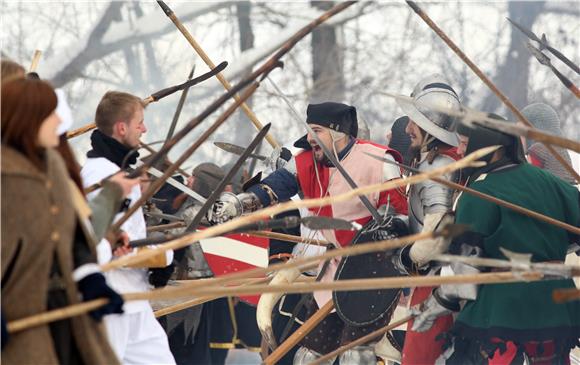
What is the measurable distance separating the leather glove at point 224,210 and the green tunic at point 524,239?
119 cm

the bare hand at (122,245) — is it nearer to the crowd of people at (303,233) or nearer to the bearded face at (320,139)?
the crowd of people at (303,233)

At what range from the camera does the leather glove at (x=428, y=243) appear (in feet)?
24.6

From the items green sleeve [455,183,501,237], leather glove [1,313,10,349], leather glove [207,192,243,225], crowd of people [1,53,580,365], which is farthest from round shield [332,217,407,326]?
leather glove [1,313,10,349]

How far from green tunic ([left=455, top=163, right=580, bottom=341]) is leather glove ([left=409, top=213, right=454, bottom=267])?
0.26 meters

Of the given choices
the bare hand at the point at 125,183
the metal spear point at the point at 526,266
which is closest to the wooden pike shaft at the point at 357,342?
the metal spear point at the point at 526,266

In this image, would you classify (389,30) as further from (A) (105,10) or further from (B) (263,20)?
(A) (105,10)

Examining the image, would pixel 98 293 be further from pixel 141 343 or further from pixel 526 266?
pixel 526 266

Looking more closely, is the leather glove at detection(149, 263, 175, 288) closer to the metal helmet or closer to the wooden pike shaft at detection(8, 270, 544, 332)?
the wooden pike shaft at detection(8, 270, 544, 332)

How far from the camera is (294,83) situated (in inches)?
835

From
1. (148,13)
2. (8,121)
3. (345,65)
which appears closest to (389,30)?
(345,65)

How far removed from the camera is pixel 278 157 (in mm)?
9453

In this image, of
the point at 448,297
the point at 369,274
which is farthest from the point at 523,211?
the point at 369,274

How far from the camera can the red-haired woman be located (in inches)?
190

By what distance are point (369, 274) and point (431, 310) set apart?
18.7 inches
